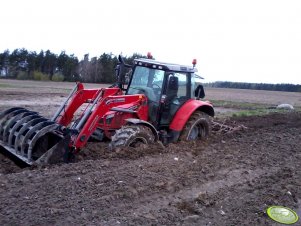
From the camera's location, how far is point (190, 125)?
9008mm

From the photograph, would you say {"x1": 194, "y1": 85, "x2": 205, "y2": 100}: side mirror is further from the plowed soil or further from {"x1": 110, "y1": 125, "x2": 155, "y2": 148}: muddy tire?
{"x1": 110, "y1": 125, "x2": 155, "y2": 148}: muddy tire

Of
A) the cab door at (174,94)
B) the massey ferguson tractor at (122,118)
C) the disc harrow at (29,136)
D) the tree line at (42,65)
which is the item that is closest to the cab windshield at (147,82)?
the massey ferguson tractor at (122,118)

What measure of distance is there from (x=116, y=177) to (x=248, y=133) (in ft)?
22.0

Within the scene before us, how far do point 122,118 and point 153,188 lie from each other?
2822 millimetres

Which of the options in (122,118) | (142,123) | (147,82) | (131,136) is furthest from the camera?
(147,82)

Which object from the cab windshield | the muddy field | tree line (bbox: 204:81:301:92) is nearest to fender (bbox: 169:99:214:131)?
the muddy field

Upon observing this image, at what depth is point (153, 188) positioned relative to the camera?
18.1 ft

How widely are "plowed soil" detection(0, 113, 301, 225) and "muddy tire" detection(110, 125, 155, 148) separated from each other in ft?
0.79

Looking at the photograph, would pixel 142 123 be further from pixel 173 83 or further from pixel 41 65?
pixel 41 65

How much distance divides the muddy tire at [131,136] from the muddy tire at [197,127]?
151 cm

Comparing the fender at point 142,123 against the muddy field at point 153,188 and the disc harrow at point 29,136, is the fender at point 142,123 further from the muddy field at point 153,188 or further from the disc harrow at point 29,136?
the disc harrow at point 29,136

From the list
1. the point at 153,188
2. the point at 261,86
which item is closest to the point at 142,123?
the point at 153,188

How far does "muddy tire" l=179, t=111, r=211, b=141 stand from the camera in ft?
29.3

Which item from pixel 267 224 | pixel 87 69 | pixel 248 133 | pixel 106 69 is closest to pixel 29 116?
pixel 267 224
